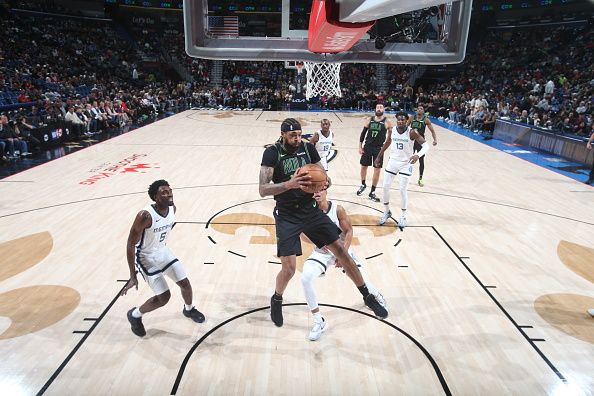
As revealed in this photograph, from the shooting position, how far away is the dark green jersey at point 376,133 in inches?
344

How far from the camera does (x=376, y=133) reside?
8828 millimetres

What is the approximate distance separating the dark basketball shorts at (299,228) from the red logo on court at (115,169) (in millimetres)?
7271

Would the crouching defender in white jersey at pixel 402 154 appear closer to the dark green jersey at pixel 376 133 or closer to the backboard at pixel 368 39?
the dark green jersey at pixel 376 133

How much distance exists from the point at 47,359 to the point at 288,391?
7.32ft

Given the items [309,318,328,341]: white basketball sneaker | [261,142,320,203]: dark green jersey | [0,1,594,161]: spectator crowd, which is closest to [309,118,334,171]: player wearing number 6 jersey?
[261,142,320,203]: dark green jersey

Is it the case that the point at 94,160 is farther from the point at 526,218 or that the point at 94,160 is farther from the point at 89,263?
the point at 526,218

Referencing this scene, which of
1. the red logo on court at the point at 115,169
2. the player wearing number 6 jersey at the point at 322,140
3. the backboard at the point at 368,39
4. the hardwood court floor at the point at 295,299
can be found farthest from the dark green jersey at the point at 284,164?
the red logo on court at the point at 115,169

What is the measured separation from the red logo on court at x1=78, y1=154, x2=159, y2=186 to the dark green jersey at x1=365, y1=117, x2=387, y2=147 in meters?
5.83

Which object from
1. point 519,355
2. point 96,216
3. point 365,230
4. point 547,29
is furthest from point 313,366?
point 547,29

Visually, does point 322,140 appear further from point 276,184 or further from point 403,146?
point 276,184

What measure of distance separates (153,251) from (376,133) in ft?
19.5

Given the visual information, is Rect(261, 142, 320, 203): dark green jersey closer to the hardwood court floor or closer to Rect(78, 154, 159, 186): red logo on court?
the hardwood court floor

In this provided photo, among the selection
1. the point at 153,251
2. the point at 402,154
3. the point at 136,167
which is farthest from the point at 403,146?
the point at 136,167

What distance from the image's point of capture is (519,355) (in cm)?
406
